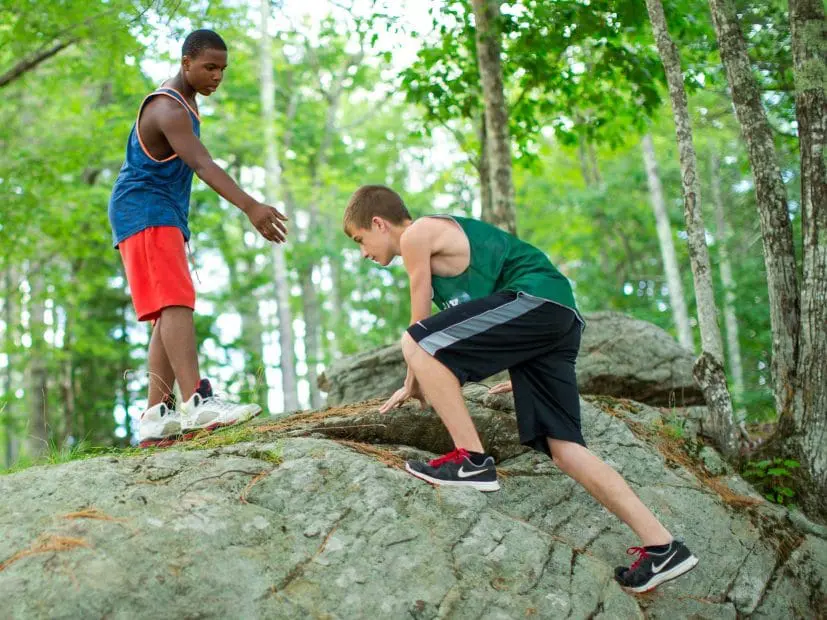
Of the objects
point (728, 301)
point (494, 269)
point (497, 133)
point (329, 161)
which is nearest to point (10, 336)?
point (329, 161)

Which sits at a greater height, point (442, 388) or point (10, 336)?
point (442, 388)

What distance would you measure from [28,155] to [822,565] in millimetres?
13609

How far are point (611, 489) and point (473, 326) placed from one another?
1002mm

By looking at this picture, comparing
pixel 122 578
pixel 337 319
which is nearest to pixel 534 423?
pixel 122 578

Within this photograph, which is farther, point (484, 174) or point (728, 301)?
point (728, 301)

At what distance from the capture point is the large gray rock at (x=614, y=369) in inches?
284

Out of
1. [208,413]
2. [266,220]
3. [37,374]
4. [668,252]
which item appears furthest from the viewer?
[668,252]

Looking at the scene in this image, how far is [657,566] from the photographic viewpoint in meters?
3.75

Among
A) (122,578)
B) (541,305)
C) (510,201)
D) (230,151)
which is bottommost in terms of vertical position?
(122,578)

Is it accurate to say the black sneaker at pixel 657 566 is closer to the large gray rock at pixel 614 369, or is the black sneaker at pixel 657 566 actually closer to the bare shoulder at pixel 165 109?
the large gray rock at pixel 614 369

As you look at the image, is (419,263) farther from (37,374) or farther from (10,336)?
(10,336)

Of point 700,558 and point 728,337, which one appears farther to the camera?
point 728,337

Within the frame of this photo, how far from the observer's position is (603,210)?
22875 millimetres

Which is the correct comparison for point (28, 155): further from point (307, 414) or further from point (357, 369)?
point (307, 414)
